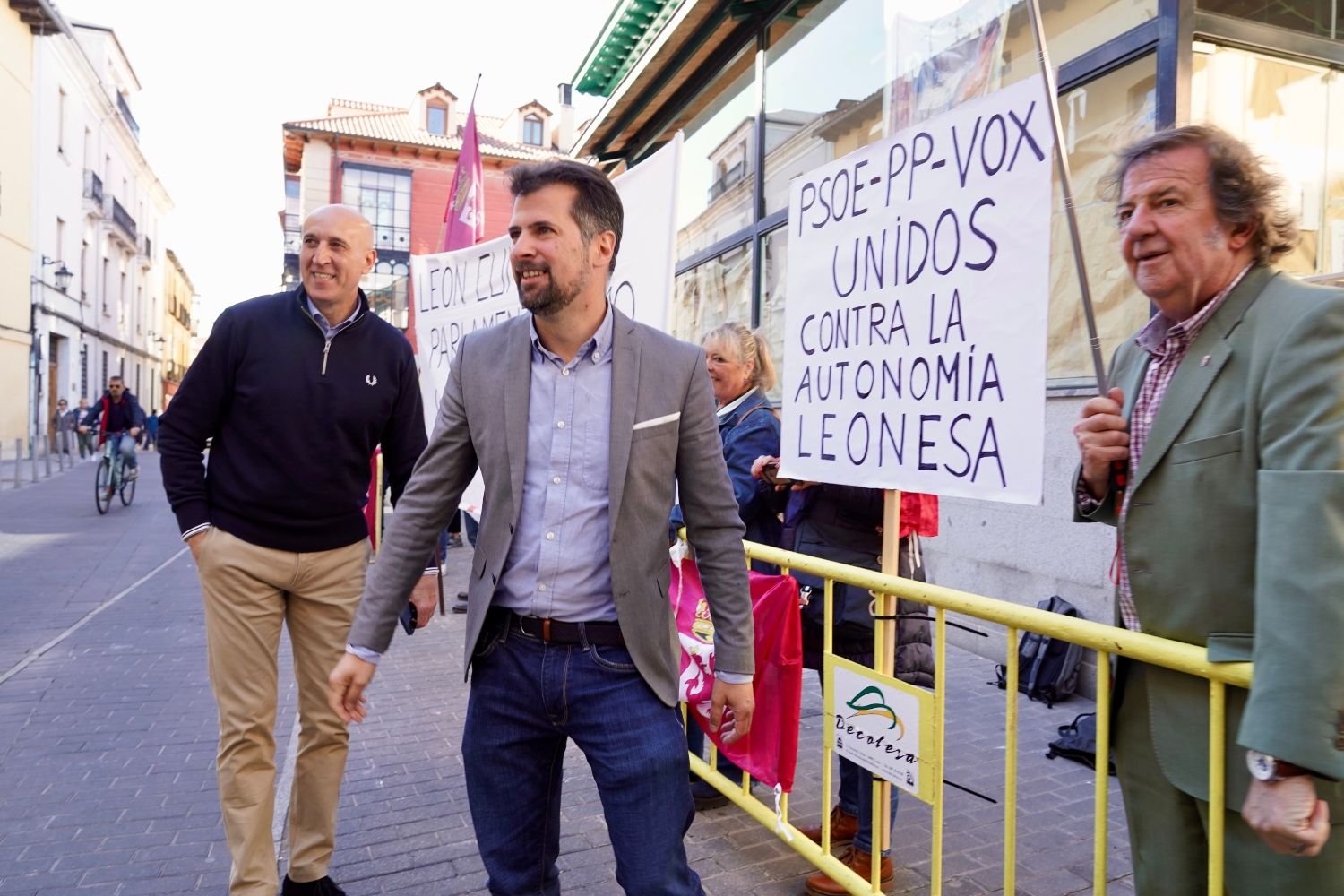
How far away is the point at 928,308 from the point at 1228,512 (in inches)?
50.2

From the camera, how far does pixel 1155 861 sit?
1.83 metres

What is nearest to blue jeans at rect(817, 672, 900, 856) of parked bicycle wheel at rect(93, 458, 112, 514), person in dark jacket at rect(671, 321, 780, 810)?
person in dark jacket at rect(671, 321, 780, 810)

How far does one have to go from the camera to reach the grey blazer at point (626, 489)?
7.01ft

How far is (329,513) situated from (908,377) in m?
1.94

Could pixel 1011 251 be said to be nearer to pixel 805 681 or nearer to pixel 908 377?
pixel 908 377

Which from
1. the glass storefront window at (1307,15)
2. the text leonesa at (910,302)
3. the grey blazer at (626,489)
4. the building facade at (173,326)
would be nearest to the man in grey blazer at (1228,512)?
the text leonesa at (910,302)

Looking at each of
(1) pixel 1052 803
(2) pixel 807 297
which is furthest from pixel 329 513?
(1) pixel 1052 803

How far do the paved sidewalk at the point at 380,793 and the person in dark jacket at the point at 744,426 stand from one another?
1.89 ft

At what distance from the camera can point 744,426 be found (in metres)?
3.81

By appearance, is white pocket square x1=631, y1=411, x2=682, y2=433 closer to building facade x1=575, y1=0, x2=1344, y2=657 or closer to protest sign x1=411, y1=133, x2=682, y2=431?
protest sign x1=411, y1=133, x2=682, y2=431

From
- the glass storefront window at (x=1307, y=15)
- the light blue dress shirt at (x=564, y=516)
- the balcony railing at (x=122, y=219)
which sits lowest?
the light blue dress shirt at (x=564, y=516)

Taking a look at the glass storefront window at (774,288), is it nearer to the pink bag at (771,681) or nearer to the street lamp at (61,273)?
the pink bag at (771,681)

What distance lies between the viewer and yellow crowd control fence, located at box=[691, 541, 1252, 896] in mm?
1710

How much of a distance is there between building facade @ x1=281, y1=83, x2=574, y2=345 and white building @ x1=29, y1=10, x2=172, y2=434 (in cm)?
732
